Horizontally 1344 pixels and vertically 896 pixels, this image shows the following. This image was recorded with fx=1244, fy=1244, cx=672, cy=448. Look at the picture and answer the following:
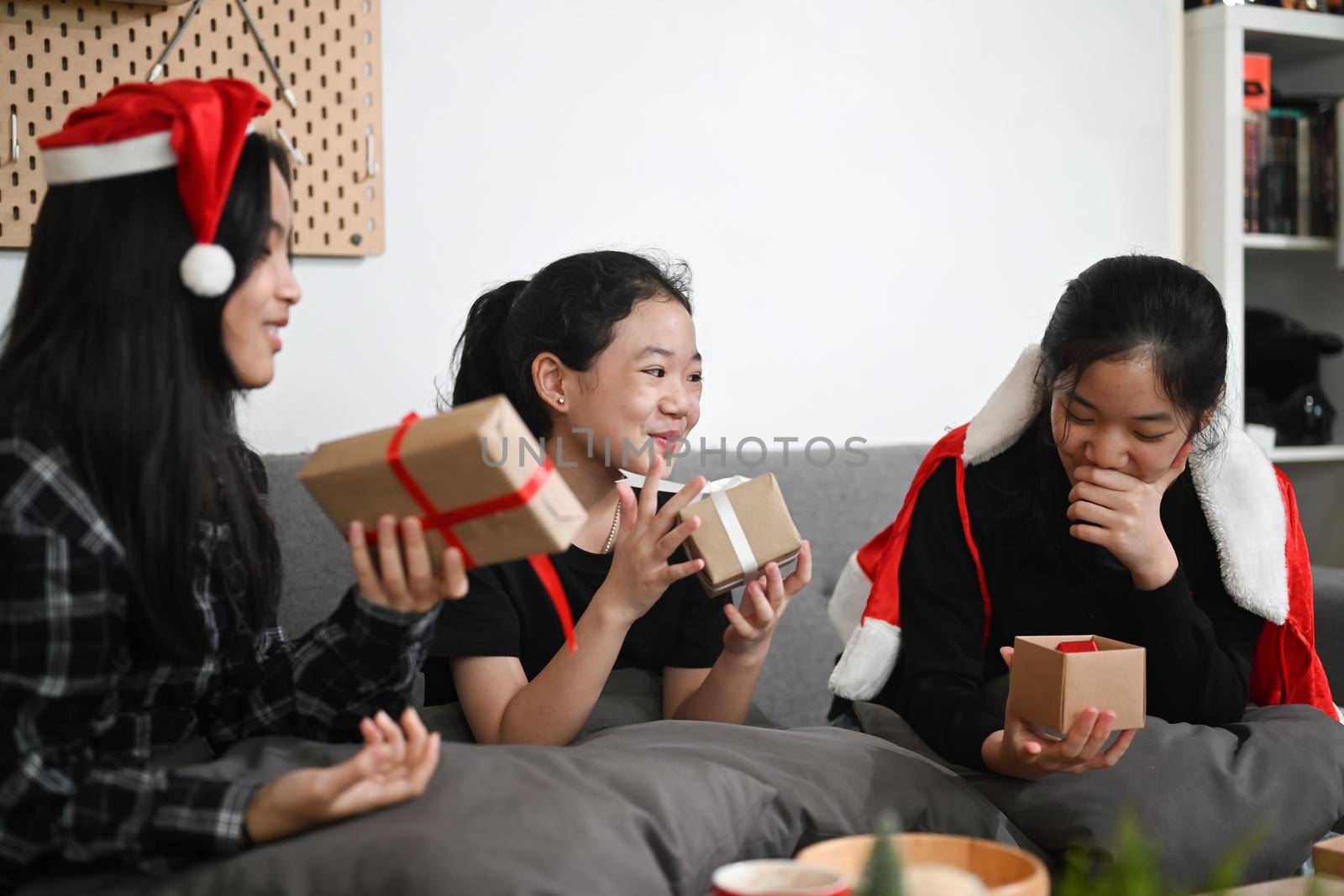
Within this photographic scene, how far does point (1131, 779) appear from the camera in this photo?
1222 millimetres

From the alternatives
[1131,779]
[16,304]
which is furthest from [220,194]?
[1131,779]

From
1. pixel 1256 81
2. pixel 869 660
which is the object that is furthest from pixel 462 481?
pixel 1256 81

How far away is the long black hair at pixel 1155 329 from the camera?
1340 millimetres

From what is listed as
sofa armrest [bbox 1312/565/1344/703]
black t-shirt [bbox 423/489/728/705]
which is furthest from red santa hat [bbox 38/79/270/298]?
sofa armrest [bbox 1312/565/1344/703]

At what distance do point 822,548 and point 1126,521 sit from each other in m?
0.68

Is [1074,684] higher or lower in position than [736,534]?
lower

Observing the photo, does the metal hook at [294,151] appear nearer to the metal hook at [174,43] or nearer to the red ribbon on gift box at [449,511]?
the metal hook at [174,43]

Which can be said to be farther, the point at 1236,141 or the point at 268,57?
the point at 1236,141

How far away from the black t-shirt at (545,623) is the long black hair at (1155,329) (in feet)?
1.71

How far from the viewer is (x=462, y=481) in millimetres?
941

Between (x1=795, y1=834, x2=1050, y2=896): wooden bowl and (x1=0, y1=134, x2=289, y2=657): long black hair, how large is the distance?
0.55 m

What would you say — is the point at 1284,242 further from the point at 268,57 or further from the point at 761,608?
the point at 268,57

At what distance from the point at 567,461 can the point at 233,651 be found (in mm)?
496

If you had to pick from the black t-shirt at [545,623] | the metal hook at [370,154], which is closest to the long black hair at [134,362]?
the black t-shirt at [545,623]
